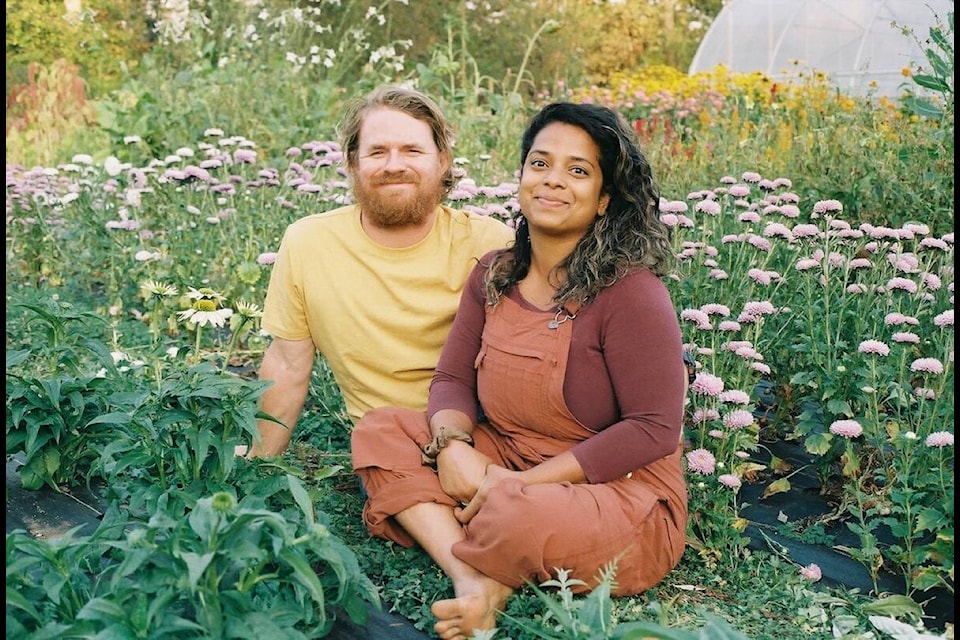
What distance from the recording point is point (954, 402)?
240 centimetres

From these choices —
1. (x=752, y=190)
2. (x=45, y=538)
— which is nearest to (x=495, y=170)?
(x=752, y=190)

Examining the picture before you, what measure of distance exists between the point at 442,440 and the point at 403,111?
37.3 inches

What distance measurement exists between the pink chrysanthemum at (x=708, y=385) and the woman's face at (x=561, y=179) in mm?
516

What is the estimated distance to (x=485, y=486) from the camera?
7.41ft

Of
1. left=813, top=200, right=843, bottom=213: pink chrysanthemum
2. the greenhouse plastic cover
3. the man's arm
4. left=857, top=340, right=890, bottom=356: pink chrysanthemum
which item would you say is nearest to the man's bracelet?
the man's arm

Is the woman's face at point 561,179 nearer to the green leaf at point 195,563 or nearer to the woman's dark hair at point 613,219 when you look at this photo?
the woman's dark hair at point 613,219

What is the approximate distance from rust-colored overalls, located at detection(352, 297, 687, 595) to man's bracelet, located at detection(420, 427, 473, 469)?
3cm

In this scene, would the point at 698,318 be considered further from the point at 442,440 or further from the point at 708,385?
the point at 442,440

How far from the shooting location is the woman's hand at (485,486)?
2250mm

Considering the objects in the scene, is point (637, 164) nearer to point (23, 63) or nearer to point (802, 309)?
point (802, 309)

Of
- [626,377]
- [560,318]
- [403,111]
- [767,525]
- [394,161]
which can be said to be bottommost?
[767,525]

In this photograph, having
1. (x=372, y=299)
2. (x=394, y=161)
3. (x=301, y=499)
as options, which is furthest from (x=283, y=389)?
(x=301, y=499)

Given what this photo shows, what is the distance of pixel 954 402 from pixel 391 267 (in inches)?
58.5

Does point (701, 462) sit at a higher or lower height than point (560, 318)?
lower
